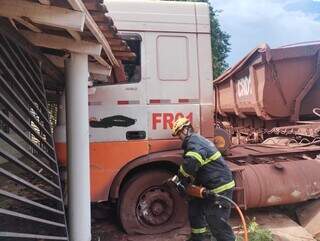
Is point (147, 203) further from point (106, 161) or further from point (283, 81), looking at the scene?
point (283, 81)

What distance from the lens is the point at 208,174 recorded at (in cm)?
557

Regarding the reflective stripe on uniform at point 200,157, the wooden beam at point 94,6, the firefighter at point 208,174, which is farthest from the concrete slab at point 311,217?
the wooden beam at point 94,6

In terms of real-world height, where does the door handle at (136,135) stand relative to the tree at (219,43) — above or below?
below

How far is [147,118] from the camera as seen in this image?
6148mm

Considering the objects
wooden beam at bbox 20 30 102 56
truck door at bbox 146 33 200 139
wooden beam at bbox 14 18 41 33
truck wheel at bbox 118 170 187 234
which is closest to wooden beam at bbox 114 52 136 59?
truck door at bbox 146 33 200 139

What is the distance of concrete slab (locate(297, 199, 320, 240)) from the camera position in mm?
6621

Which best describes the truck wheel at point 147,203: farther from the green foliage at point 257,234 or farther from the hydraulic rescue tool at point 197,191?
the green foliage at point 257,234

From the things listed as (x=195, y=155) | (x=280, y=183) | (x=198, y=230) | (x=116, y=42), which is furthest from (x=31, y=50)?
(x=280, y=183)

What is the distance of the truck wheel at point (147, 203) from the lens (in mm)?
6195

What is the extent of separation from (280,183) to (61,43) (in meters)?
3.62

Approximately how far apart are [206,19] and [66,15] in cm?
304

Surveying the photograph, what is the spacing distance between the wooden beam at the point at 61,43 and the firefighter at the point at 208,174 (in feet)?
4.89

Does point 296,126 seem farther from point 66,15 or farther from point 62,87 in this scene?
point 66,15

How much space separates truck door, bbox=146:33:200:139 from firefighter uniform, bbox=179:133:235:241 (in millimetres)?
703
